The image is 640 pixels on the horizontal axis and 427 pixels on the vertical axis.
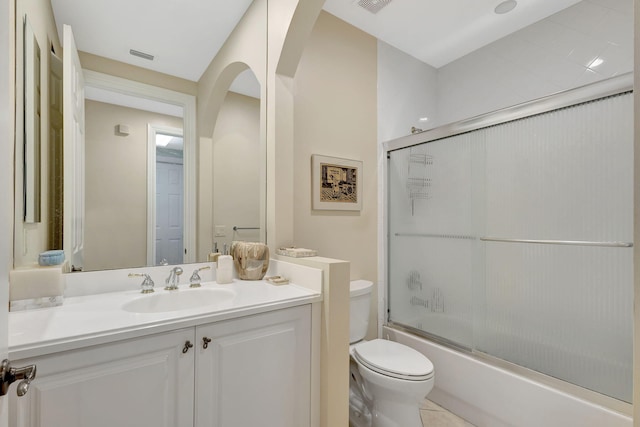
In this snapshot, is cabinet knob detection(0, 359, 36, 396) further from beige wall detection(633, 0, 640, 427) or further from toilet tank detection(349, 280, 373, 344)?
toilet tank detection(349, 280, 373, 344)

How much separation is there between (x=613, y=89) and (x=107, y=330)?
2200mm

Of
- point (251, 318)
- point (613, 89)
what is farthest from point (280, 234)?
point (613, 89)

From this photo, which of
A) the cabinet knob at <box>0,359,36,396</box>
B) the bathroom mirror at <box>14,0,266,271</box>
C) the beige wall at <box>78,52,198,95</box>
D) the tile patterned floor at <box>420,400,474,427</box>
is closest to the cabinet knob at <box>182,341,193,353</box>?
the cabinet knob at <box>0,359,36,396</box>

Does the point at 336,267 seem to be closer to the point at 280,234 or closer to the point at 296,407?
the point at 280,234

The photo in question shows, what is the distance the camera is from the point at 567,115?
60.3 inches

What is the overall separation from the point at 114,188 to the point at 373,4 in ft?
6.23

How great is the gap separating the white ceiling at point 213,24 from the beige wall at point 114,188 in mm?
301

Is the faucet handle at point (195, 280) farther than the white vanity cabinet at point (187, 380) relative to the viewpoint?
Yes

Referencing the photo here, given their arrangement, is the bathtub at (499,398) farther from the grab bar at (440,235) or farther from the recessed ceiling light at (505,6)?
the recessed ceiling light at (505,6)

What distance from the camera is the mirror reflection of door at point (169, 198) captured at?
59.1 inches

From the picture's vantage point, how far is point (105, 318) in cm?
100

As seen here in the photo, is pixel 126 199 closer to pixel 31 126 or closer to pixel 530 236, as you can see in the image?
pixel 31 126

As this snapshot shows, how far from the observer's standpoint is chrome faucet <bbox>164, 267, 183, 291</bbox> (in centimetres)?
141

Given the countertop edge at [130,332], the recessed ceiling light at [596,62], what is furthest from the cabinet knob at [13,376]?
the recessed ceiling light at [596,62]
